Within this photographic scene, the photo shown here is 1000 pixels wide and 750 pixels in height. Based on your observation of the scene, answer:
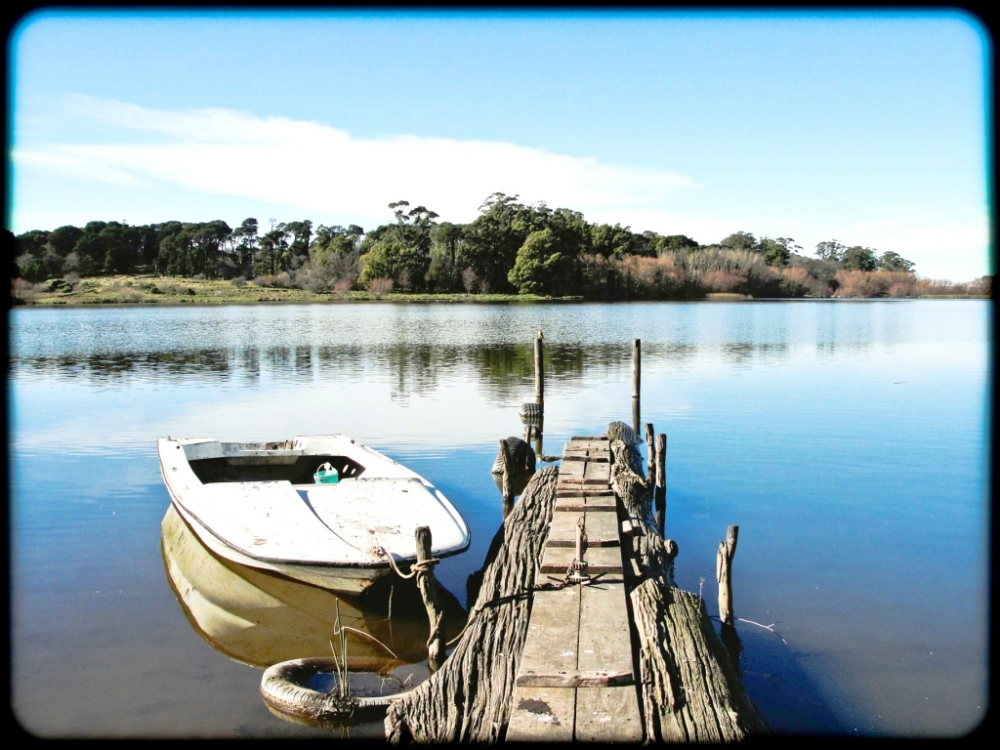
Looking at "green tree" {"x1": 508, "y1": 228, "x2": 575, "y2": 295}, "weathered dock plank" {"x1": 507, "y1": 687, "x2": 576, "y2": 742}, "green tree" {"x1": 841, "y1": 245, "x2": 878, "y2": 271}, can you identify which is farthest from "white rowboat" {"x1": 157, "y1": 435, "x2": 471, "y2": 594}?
"green tree" {"x1": 841, "y1": 245, "x2": 878, "y2": 271}

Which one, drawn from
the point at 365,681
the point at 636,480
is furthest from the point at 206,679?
the point at 636,480

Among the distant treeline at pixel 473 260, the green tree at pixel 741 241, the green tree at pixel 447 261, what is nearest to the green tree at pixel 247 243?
the distant treeline at pixel 473 260

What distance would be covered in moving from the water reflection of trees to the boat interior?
9.92m

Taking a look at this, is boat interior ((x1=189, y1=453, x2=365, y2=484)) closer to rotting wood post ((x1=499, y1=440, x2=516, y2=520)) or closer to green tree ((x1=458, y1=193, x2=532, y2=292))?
rotting wood post ((x1=499, y1=440, x2=516, y2=520))

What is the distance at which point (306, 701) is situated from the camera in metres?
6.32

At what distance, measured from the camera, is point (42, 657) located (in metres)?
7.55

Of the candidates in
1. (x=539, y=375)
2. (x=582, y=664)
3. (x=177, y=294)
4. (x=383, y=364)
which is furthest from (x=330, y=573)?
(x=177, y=294)

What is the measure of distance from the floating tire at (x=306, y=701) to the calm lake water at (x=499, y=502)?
0.12 m

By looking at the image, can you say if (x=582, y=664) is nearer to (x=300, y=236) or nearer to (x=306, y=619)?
(x=306, y=619)

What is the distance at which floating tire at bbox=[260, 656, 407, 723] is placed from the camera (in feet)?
20.5

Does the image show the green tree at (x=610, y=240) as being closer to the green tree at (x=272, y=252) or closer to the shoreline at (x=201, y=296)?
the shoreline at (x=201, y=296)

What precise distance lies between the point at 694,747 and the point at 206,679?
4446mm

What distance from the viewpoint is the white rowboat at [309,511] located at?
8.15m

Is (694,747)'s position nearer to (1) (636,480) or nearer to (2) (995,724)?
(2) (995,724)
